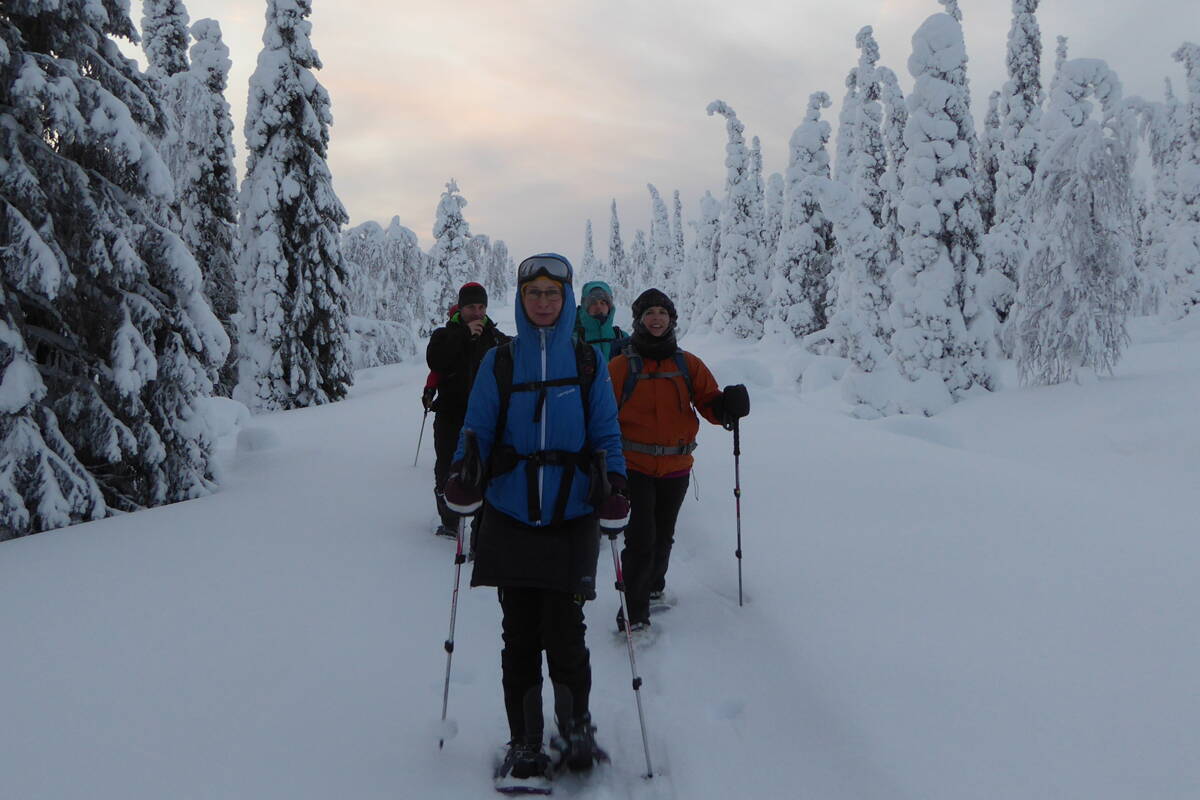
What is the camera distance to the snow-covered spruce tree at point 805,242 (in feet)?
122

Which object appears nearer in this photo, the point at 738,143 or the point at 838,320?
the point at 838,320

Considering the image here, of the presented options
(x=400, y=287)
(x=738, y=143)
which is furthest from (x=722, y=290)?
(x=400, y=287)

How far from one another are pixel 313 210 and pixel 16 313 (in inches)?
557

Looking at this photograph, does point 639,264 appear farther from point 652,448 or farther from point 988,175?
point 652,448

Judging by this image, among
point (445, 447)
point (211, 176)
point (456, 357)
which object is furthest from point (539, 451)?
point (211, 176)

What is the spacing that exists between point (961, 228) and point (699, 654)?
22.6 meters

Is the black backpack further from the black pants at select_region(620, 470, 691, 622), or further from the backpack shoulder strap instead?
the black pants at select_region(620, 470, 691, 622)

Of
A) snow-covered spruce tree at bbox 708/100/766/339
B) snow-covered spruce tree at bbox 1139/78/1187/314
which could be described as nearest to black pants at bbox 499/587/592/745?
snow-covered spruce tree at bbox 1139/78/1187/314

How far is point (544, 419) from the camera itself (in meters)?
3.25

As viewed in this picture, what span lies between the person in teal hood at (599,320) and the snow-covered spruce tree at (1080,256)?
18004 millimetres

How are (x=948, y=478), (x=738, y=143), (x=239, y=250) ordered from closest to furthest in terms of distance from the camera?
(x=948, y=478), (x=239, y=250), (x=738, y=143)

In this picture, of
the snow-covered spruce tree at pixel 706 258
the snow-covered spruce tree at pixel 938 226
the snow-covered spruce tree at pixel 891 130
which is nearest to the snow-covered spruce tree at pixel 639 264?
the snow-covered spruce tree at pixel 706 258

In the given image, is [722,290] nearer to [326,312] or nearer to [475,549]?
[326,312]

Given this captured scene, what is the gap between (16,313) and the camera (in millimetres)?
6621
